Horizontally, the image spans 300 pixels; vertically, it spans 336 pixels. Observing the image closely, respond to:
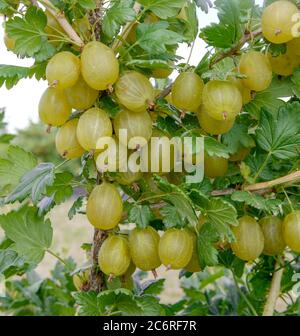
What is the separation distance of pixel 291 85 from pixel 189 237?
1.12ft

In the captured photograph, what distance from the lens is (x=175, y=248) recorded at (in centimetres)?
89

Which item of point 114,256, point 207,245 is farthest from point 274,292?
point 114,256

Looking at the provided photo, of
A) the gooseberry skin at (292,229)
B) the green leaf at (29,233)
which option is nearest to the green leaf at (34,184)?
the green leaf at (29,233)

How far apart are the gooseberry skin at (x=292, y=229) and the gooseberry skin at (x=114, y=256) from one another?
284 millimetres

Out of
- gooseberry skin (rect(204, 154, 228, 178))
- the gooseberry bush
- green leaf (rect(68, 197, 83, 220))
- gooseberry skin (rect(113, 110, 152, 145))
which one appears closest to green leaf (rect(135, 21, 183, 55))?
the gooseberry bush

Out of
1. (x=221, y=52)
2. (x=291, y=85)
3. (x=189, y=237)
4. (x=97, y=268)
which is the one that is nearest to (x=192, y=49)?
(x=221, y=52)

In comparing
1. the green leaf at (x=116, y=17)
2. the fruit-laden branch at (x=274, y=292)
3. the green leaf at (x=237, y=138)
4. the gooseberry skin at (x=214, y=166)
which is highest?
the green leaf at (x=116, y=17)

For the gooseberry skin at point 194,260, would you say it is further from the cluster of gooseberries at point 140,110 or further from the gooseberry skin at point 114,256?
the gooseberry skin at point 114,256

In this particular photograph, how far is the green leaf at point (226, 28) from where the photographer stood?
Answer: 896mm

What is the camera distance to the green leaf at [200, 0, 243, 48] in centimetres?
90

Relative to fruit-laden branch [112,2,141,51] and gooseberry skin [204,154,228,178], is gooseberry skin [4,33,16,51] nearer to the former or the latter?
fruit-laden branch [112,2,141,51]

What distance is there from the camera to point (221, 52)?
93cm

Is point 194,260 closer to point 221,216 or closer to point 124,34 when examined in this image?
point 221,216
